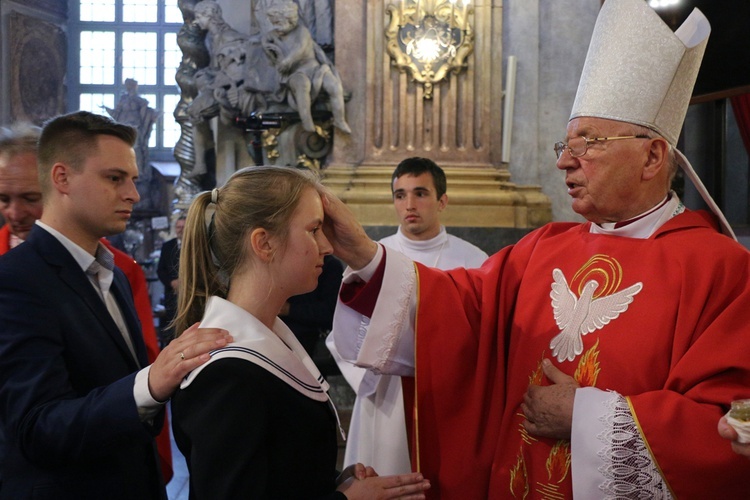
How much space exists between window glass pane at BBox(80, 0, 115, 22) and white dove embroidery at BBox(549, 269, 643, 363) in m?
18.1

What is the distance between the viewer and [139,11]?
60.4ft

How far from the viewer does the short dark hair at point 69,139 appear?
2.17 metres

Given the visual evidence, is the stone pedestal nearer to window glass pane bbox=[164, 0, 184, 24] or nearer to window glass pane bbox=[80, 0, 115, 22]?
window glass pane bbox=[164, 0, 184, 24]

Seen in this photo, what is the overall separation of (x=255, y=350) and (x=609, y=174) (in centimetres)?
114

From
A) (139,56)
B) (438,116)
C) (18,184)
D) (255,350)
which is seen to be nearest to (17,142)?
(18,184)

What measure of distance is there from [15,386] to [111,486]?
1.08 ft

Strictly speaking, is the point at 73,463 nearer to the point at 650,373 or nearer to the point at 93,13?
the point at 650,373

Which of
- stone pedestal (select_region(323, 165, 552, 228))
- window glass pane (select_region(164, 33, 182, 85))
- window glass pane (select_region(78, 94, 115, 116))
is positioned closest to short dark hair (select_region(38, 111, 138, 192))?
stone pedestal (select_region(323, 165, 552, 228))

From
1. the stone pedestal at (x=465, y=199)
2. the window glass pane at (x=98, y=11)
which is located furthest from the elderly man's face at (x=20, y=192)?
the window glass pane at (x=98, y=11)

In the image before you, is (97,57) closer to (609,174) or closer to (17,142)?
(17,142)

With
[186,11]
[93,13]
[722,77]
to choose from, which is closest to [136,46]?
[93,13]

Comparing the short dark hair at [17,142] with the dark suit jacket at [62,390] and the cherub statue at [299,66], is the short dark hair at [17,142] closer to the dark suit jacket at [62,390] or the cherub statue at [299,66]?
the dark suit jacket at [62,390]

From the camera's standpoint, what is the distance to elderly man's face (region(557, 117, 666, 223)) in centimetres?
221

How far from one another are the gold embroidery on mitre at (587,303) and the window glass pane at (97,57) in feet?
57.9
